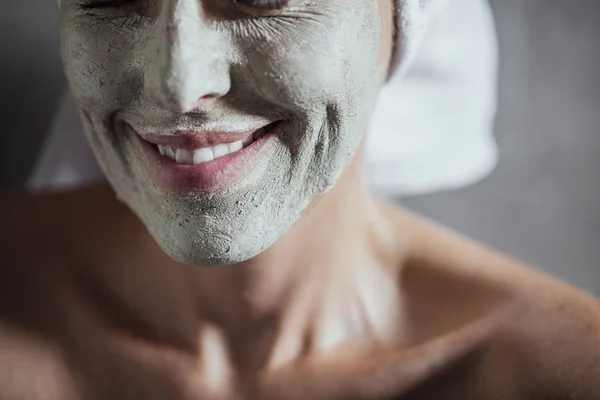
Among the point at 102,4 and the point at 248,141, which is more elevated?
the point at 102,4

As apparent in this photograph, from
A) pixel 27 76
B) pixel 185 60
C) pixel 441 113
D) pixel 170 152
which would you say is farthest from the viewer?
pixel 27 76

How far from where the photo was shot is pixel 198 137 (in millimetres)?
640

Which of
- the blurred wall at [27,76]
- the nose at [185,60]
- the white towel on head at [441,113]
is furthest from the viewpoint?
the blurred wall at [27,76]

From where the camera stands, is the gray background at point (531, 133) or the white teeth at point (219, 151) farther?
the gray background at point (531, 133)

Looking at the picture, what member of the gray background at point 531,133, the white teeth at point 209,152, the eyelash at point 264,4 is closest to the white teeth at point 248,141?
the white teeth at point 209,152

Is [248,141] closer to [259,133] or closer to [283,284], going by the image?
[259,133]

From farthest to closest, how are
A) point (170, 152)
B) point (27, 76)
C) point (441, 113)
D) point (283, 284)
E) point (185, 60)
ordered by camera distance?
point (27, 76)
point (441, 113)
point (283, 284)
point (170, 152)
point (185, 60)

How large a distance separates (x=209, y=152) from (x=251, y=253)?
0.32ft

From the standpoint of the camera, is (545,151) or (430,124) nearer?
(430,124)

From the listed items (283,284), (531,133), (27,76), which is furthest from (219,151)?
(531,133)

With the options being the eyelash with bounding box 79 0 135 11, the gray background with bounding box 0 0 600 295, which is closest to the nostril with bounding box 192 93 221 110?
the eyelash with bounding box 79 0 135 11

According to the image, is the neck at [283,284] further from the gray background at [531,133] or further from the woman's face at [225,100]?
the gray background at [531,133]

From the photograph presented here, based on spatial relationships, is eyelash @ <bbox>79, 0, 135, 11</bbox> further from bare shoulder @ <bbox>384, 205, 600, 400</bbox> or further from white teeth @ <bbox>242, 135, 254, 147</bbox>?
bare shoulder @ <bbox>384, 205, 600, 400</bbox>

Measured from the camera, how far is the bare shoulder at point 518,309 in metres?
0.79
